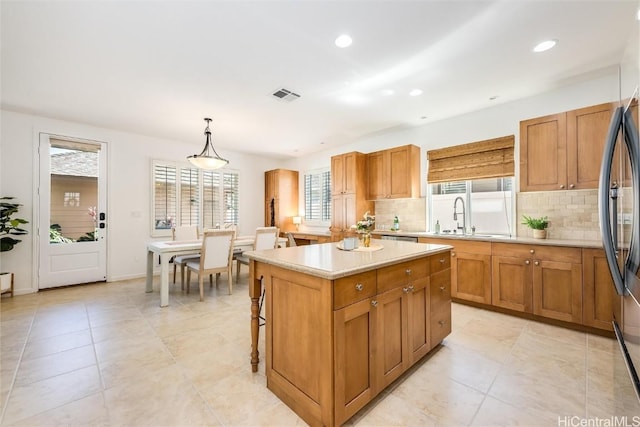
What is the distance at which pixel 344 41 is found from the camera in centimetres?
233

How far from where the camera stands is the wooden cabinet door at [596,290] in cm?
248

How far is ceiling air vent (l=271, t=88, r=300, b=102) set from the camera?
3.27 m

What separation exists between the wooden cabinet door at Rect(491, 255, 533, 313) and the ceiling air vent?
317 cm

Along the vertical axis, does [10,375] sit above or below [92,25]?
below

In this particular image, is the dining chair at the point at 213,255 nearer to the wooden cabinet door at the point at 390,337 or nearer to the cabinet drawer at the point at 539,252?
the wooden cabinet door at the point at 390,337

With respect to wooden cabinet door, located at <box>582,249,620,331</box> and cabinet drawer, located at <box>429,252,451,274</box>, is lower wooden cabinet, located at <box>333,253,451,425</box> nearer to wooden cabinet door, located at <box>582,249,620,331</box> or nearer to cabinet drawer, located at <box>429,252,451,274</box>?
cabinet drawer, located at <box>429,252,451,274</box>

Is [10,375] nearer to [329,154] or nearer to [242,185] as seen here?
[242,185]

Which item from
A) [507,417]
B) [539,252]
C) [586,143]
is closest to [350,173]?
[539,252]

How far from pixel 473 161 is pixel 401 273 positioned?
2.90m

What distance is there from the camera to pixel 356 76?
9.58ft

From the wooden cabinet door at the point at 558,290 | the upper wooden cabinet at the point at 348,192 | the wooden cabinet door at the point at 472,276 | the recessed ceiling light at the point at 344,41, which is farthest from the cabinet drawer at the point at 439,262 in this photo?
the upper wooden cabinet at the point at 348,192

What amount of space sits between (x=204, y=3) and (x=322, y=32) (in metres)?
0.92

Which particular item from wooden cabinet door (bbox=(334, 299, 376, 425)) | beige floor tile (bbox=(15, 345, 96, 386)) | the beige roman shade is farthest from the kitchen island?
the beige roman shade

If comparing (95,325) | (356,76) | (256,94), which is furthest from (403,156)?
(95,325)
